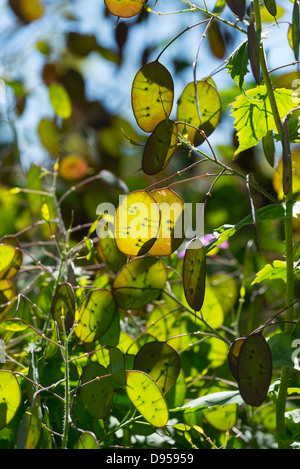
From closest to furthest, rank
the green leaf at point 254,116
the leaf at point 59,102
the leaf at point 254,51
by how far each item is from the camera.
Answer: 1. the leaf at point 254,51
2. the green leaf at point 254,116
3. the leaf at point 59,102

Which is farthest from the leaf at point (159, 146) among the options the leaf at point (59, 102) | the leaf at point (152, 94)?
the leaf at point (59, 102)

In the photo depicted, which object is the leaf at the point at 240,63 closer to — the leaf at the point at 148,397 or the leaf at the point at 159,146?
the leaf at the point at 159,146

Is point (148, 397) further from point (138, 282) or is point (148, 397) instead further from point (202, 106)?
point (202, 106)

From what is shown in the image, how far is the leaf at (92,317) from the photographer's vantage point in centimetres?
53

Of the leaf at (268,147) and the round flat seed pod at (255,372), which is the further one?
the leaf at (268,147)

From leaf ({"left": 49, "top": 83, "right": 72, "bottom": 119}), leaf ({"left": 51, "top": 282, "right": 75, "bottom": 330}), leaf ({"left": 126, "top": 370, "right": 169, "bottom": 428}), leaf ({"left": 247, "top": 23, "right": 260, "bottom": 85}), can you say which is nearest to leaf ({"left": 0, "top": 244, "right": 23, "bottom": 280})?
leaf ({"left": 51, "top": 282, "right": 75, "bottom": 330})

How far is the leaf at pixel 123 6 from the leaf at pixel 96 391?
12.0 inches

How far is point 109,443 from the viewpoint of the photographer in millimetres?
576

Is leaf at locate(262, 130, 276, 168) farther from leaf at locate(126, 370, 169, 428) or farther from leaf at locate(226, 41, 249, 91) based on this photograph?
leaf at locate(126, 370, 169, 428)

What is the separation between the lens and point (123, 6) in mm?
470

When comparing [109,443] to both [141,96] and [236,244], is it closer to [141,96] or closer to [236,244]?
[141,96]

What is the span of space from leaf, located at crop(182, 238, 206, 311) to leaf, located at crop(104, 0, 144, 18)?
0.66ft

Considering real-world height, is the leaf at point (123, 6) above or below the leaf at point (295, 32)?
above
